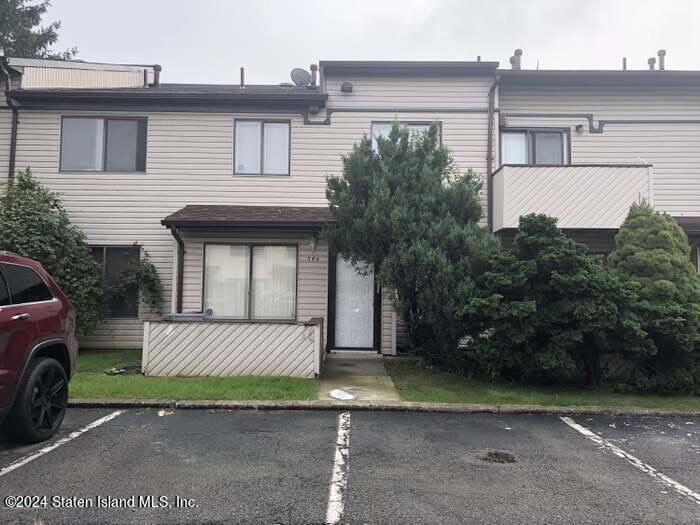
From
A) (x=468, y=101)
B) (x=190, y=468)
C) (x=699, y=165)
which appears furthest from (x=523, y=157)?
(x=190, y=468)

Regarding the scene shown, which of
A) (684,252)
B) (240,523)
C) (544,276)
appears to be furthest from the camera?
(684,252)

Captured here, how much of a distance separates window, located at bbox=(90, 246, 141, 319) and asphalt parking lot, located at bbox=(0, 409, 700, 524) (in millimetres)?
4831

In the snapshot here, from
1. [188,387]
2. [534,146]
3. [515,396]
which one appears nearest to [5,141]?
[188,387]

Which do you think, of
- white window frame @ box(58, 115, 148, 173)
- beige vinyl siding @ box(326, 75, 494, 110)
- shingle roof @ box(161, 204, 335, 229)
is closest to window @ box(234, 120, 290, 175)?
shingle roof @ box(161, 204, 335, 229)

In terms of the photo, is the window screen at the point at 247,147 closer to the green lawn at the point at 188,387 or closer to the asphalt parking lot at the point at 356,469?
the green lawn at the point at 188,387

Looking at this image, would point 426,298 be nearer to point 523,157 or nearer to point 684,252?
point 684,252

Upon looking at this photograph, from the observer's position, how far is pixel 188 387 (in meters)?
7.20

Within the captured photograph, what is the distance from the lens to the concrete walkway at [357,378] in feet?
23.5

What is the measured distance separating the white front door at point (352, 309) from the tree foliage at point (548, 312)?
3.40m

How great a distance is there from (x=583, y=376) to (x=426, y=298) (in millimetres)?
2724

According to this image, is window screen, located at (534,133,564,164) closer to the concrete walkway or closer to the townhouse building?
the townhouse building

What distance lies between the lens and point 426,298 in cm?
779

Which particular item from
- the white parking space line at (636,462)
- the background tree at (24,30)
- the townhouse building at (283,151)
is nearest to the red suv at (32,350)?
the townhouse building at (283,151)

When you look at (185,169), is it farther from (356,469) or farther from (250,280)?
(356,469)
